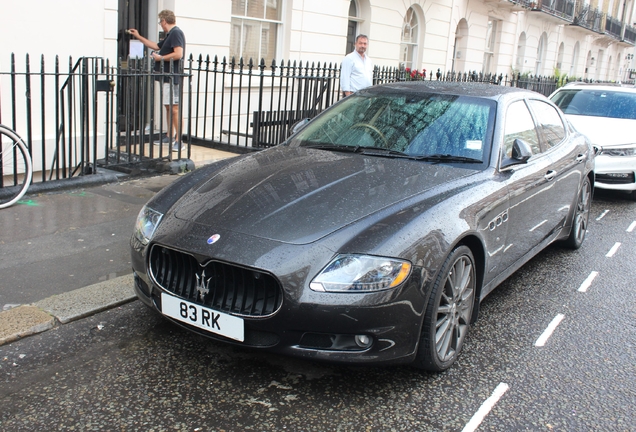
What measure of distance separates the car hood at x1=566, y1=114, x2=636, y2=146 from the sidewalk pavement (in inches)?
270

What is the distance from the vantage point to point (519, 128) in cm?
475

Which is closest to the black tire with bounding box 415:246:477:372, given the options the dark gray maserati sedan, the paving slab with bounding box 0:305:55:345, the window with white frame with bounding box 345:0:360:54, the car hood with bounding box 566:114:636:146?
the dark gray maserati sedan

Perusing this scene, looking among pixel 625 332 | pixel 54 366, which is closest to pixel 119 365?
pixel 54 366

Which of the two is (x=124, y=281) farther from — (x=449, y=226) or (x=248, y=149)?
(x=248, y=149)

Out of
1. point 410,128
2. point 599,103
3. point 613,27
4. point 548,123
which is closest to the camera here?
point 410,128

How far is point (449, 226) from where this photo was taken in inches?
136

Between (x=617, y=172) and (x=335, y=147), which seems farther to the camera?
(x=617, y=172)

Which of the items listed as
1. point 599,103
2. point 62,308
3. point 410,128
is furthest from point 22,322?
point 599,103

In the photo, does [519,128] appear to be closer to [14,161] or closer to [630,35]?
[14,161]

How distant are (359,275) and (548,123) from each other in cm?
316

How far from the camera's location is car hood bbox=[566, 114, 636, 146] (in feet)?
29.1

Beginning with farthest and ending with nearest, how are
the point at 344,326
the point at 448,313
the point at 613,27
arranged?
the point at 613,27, the point at 448,313, the point at 344,326

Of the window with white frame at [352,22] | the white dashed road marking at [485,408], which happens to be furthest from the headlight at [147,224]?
the window with white frame at [352,22]

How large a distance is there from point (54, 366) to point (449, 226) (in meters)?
2.27
